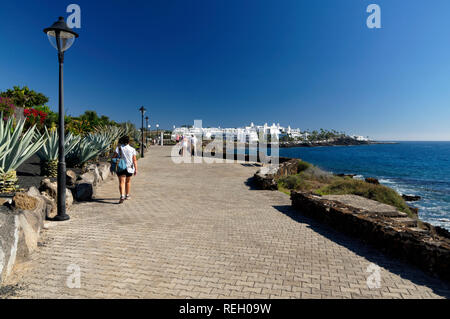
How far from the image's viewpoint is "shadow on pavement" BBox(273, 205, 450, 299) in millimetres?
3383

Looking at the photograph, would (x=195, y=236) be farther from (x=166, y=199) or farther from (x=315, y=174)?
(x=315, y=174)

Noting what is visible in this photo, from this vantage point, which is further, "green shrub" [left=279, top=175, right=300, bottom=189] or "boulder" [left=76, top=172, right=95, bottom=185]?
"green shrub" [left=279, top=175, right=300, bottom=189]

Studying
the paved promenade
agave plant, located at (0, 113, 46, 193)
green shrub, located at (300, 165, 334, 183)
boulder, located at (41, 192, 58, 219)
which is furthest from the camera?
green shrub, located at (300, 165, 334, 183)

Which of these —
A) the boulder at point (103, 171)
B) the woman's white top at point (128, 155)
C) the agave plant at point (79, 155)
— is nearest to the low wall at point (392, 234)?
the woman's white top at point (128, 155)

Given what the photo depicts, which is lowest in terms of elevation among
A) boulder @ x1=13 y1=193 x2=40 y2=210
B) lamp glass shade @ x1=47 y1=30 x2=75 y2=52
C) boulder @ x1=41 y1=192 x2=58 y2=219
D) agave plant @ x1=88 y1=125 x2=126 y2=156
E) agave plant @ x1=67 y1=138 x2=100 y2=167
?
boulder @ x1=41 y1=192 x2=58 y2=219

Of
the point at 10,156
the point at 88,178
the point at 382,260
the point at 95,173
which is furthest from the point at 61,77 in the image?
the point at 382,260

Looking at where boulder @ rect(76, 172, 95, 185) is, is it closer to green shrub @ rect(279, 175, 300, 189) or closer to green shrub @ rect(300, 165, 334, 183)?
green shrub @ rect(279, 175, 300, 189)

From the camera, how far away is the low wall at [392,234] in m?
3.64

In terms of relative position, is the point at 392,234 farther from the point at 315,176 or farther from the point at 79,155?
the point at 315,176

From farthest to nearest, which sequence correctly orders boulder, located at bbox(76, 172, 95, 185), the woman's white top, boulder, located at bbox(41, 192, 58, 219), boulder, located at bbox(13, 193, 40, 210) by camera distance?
1. boulder, located at bbox(76, 172, 95, 185)
2. the woman's white top
3. boulder, located at bbox(41, 192, 58, 219)
4. boulder, located at bbox(13, 193, 40, 210)

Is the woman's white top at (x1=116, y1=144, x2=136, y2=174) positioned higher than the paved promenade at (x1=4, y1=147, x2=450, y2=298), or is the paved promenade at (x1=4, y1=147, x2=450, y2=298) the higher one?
the woman's white top at (x1=116, y1=144, x2=136, y2=174)

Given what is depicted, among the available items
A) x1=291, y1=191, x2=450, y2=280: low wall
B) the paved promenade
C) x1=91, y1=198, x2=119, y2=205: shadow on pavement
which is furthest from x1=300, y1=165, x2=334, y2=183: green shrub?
x1=91, y1=198, x2=119, y2=205: shadow on pavement

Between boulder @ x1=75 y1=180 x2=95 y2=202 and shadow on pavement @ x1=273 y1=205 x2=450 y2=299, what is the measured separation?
18.4 feet
